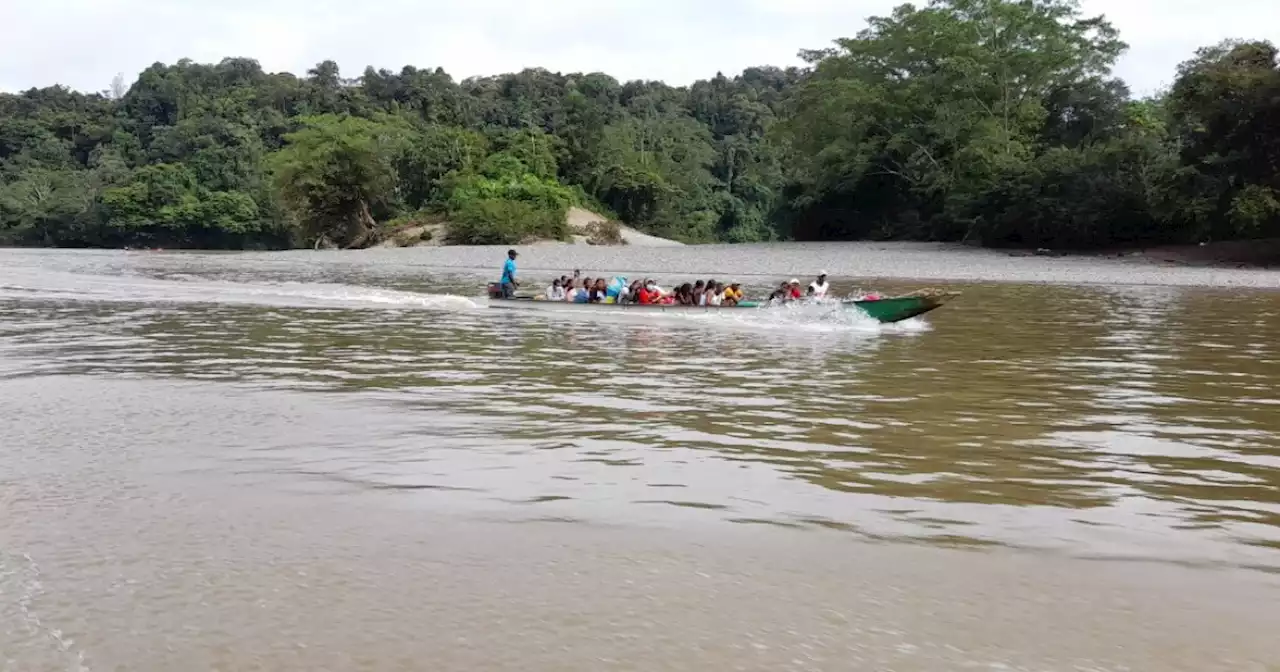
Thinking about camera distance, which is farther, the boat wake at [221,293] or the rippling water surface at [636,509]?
the boat wake at [221,293]

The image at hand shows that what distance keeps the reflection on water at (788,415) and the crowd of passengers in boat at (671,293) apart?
719 millimetres

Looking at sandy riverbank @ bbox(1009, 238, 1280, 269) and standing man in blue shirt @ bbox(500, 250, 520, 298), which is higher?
sandy riverbank @ bbox(1009, 238, 1280, 269)

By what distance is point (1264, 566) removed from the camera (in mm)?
5449

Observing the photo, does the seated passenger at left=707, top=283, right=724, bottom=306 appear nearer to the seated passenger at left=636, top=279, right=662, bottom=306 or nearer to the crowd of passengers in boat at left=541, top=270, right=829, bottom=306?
the crowd of passengers in boat at left=541, top=270, right=829, bottom=306

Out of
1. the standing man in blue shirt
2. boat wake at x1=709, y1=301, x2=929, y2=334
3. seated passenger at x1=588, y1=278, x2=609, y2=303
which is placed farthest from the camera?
the standing man in blue shirt

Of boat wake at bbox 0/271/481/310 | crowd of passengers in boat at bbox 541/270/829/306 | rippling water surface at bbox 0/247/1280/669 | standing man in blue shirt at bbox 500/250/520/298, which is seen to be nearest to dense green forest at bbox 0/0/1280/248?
crowd of passengers in boat at bbox 541/270/829/306

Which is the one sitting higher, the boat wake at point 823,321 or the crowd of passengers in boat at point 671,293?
the crowd of passengers in boat at point 671,293

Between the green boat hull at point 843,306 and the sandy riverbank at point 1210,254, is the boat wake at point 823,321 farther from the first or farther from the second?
the sandy riverbank at point 1210,254

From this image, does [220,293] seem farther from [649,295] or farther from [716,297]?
[716,297]

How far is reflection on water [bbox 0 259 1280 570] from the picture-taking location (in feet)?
21.2

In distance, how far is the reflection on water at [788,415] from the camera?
6469mm

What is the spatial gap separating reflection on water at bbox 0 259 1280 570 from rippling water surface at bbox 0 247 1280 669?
5 cm

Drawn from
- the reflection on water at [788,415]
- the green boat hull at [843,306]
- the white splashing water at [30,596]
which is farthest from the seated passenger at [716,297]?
the white splashing water at [30,596]

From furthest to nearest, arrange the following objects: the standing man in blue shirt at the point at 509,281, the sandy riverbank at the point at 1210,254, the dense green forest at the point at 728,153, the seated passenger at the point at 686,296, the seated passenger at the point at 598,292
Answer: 1. the dense green forest at the point at 728,153
2. the sandy riverbank at the point at 1210,254
3. the standing man in blue shirt at the point at 509,281
4. the seated passenger at the point at 598,292
5. the seated passenger at the point at 686,296
